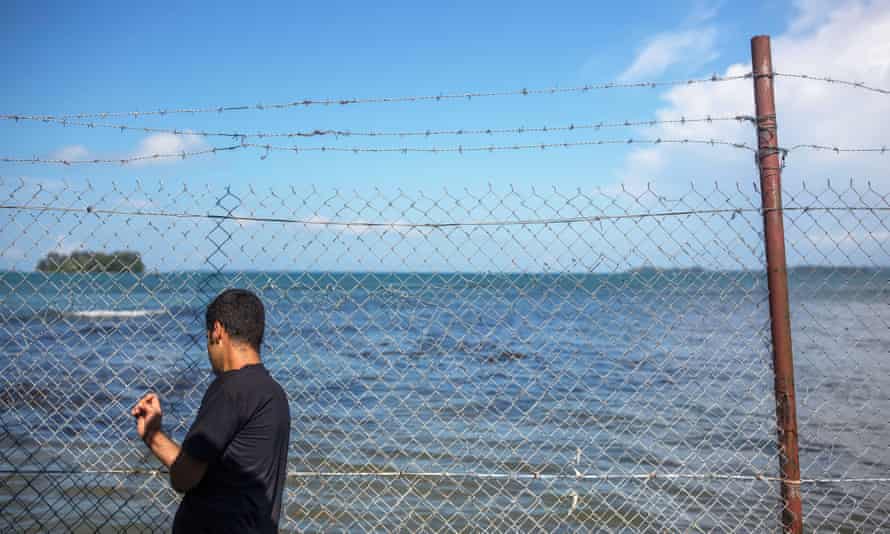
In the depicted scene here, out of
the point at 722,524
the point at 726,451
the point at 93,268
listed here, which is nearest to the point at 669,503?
the point at 722,524

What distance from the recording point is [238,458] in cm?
256

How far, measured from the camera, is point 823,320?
1719 centimetres

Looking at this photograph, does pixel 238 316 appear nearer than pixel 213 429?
No

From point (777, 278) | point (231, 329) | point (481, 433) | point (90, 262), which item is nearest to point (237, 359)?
point (231, 329)

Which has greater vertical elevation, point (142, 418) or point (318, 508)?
point (142, 418)

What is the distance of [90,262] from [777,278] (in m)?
4.15

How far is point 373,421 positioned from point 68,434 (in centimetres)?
308

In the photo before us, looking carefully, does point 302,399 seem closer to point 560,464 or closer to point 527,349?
point 560,464

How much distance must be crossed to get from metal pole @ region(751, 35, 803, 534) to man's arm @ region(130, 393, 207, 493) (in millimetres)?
2927

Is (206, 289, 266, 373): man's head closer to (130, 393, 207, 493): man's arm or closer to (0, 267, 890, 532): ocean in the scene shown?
(130, 393, 207, 493): man's arm

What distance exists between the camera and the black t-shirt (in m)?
2.52

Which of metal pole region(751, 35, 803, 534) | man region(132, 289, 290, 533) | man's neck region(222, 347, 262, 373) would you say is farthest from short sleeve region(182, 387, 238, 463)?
metal pole region(751, 35, 803, 534)

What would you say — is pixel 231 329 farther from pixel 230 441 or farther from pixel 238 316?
pixel 230 441

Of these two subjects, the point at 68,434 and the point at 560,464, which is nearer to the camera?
the point at 560,464
